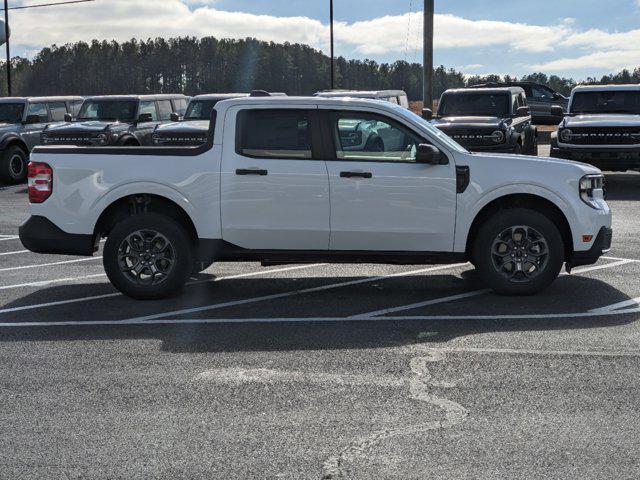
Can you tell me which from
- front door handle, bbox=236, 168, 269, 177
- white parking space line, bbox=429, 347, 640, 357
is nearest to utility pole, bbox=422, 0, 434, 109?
front door handle, bbox=236, 168, 269, 177

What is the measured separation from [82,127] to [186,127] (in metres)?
2.88

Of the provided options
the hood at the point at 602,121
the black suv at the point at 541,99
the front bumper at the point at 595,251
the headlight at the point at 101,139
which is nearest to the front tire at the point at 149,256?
the front bumper at the point at 595,251

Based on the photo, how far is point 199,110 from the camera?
21953mm

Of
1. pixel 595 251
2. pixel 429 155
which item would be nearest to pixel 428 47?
pixel 595 251

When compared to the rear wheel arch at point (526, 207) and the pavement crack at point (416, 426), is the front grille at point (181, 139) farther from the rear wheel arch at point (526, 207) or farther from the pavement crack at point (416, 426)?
the pavement crack at point (416, 426)

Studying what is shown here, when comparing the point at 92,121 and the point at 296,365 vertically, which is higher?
the point at 92,121

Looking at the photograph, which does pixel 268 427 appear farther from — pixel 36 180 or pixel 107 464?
pixel 36 180

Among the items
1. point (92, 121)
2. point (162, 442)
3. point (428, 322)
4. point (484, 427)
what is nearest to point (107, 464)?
point (162, 442)

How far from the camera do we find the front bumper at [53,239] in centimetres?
924

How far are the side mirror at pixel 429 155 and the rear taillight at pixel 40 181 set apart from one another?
3.35m

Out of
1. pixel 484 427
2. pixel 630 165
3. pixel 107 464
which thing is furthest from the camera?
pixel 630 165

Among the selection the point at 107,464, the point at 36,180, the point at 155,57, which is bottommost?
the point at 107,464

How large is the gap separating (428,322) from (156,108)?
16.8 m

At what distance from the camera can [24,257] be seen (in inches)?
476
